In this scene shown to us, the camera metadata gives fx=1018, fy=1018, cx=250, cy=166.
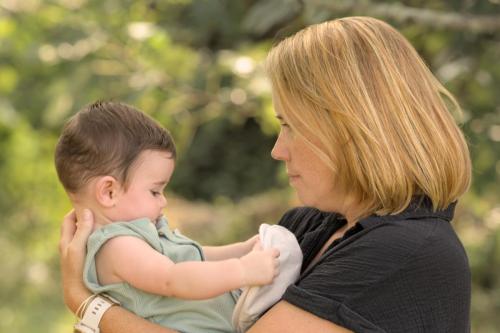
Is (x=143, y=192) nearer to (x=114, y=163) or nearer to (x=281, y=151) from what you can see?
(x=114, y=163)

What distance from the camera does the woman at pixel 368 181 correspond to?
231 cm

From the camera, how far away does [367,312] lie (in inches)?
90.7

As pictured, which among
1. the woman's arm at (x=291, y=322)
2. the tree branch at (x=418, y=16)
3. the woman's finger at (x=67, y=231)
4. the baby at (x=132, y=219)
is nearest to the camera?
the woman's arm at (x=291, y=322)

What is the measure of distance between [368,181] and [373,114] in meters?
0.16

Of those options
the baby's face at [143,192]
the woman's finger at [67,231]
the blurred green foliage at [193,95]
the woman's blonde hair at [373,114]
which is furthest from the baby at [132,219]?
the blurred green foliage at [193,95]

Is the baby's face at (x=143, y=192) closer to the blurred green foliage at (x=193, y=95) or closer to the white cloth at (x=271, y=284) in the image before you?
the white cloth at (x=271, y=284)

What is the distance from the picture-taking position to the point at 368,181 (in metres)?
2.43

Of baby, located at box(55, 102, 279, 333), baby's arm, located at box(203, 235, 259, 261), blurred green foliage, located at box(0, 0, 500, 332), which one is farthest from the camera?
blurred green foliage, located at box(0, 0, 500, 332)

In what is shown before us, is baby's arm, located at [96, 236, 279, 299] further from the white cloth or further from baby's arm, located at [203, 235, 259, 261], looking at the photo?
baby's arm, located at [203, 235, 259, 261]

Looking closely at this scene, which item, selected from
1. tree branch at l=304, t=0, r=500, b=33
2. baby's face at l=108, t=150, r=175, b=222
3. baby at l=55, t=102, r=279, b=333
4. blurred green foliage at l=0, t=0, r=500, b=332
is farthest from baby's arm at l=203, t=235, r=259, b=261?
tree branch at l=304, t=0, r=500, b=33

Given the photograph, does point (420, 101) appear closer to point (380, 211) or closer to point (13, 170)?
point (380, 211)

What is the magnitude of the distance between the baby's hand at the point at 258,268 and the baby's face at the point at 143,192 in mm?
304

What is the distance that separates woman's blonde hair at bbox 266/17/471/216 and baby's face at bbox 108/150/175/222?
0.35 metres

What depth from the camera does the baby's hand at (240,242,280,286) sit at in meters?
2.35
